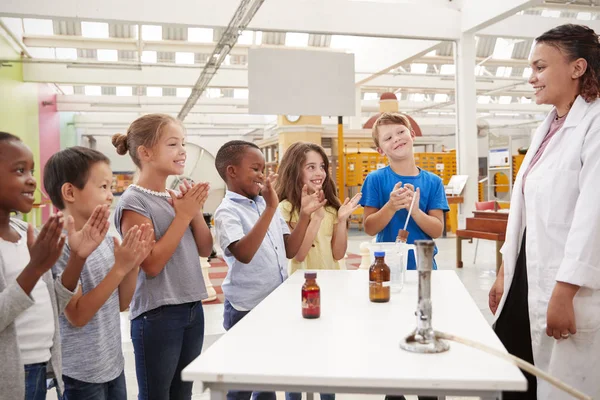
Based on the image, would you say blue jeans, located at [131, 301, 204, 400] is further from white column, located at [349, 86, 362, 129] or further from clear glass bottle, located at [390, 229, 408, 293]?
white column, located at [349, 86, 362, 129]

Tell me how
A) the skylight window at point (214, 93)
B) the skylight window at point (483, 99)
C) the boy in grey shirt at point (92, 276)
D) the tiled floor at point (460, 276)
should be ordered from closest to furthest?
the boy in grey shirt at point (92, 276), the tiled floor at point (460, 276), the skylight window at point (214, 93), the skylight window at point (483, 99)

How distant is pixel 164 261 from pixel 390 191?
1105 mm

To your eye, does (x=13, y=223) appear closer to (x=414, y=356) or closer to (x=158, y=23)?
(x=414, y=356)

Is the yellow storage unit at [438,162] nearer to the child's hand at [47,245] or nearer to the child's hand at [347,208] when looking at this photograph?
the child's hand at [347,208]

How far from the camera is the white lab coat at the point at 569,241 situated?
1.42 m

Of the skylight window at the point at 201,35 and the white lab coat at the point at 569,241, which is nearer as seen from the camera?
the white lab coat at the point at 569,241

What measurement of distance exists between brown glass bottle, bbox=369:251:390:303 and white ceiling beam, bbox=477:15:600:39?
716 centimetres

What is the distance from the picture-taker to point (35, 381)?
129cm

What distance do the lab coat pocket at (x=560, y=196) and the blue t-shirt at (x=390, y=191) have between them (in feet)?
2.21

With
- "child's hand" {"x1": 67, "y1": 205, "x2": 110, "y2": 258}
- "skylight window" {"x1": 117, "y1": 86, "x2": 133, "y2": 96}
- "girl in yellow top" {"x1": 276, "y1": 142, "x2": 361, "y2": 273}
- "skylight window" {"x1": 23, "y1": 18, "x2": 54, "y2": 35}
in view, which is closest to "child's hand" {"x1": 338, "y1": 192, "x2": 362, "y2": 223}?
"girl in yellow top" {"x1": 276, "y1": 142, "x2": 361, "y2": 273}

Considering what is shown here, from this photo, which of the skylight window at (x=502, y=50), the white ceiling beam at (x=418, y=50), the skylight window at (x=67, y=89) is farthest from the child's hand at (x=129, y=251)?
the skylight window at (x=67, y=89)

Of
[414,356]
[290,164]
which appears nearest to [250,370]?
[414,356]

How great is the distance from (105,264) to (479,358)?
113 centimetres

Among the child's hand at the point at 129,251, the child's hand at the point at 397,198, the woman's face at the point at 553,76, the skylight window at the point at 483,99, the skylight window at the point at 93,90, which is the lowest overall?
the child's hand at the point at 129,251
